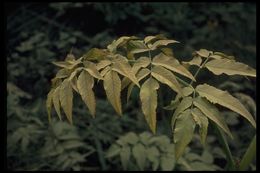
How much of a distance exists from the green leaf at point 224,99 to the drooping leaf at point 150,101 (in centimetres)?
11

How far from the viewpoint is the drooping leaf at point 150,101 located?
0.92 m

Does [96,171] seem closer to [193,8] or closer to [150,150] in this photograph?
[150,150]

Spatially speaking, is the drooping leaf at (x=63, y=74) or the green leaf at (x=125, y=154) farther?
the green leaf at (x=125, y=154)

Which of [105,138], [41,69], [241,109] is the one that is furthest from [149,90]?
[41,69]

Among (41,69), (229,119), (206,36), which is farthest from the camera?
(206,36)

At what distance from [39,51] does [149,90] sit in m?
1.79

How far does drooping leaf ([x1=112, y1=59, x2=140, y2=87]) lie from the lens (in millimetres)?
975

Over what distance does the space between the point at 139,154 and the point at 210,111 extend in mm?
986

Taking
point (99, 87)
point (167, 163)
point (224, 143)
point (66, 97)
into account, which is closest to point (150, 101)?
point (66, 97)

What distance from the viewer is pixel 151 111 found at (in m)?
0.92

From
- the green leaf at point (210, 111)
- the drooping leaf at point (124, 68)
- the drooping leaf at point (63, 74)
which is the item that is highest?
the drooping leaf at point (124, 68)

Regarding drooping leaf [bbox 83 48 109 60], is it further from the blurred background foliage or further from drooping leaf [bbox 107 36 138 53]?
the blurred background foliage

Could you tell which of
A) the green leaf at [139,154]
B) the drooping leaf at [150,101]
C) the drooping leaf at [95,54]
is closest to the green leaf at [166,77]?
the drooping leaf at [150,101]

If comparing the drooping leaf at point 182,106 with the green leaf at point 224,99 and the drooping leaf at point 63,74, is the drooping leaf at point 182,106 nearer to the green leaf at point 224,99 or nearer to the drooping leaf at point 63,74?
the green leaf at point 224,99
